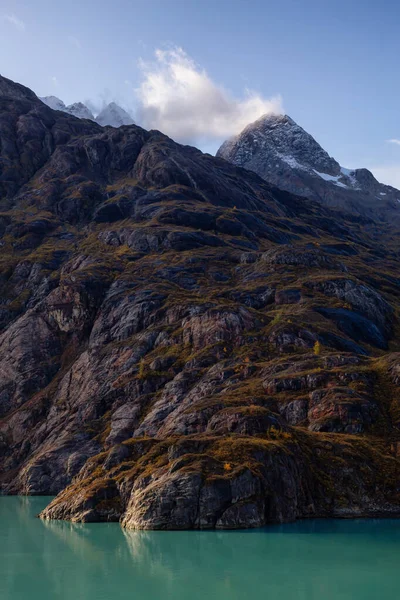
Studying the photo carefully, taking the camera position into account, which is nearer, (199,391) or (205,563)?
(205,563)

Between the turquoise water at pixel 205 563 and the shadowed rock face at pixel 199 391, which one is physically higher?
the shadowed rock face at pixel 199 391

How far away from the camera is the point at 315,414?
97.2 metres

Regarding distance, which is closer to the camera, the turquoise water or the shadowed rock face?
the turquoise water

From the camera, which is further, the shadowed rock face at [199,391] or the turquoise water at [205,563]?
the shadowed rock face at [199,391]

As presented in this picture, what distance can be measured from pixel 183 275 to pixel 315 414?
305 feet

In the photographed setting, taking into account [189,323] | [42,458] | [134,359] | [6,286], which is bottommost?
[42,458]

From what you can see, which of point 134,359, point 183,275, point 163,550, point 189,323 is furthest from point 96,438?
point 183,275

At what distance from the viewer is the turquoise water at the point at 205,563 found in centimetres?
4559

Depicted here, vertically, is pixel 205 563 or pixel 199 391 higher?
pixel 199 391

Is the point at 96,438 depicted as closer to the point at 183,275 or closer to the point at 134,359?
the point at 134,359

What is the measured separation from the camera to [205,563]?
53.9 metres

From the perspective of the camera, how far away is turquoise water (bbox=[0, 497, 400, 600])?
45.6m

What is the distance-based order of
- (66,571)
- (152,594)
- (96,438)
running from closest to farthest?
(152,594) < (66,571) < (96,438)

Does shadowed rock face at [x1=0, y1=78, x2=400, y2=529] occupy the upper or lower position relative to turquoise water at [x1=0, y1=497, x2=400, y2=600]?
Answer: upper
